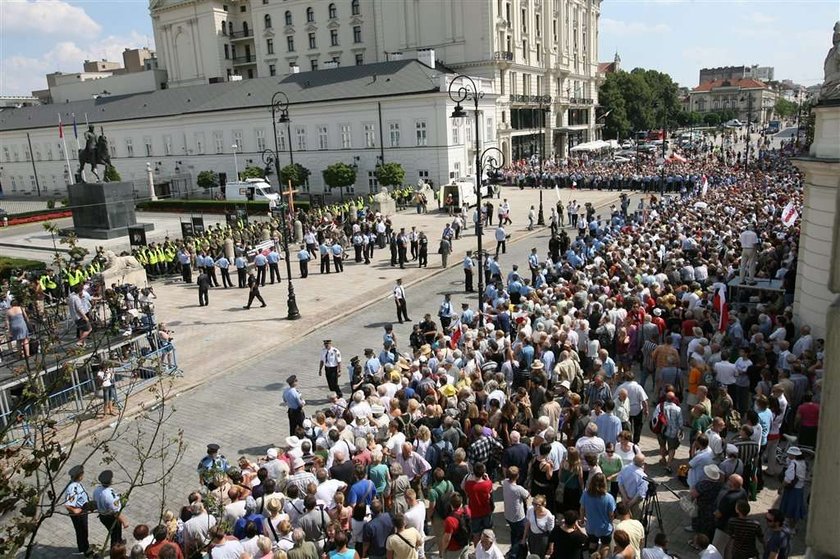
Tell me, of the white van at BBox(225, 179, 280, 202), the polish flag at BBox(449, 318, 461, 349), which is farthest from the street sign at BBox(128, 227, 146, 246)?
the polish flag at BBox(449, 318, 461, 349)

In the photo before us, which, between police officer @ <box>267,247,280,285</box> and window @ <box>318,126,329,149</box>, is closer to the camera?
police officer @ <box>267,247,280,285</box>

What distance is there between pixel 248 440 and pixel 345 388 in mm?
2961

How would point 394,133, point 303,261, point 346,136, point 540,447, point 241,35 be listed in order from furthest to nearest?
point 241,35, point 346,136, point 394,133, point 303,261, point 540,447

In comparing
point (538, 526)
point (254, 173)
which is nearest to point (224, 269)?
point (538, 526)

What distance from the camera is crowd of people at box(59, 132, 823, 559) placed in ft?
24.4

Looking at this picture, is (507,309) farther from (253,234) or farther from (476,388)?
(253,234)

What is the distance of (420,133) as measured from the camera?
165 feet

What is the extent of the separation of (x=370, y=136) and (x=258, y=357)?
37544 millimetres

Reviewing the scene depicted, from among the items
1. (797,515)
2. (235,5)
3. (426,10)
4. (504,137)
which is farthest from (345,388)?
(235,5)

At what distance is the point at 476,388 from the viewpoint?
11016 millimetres

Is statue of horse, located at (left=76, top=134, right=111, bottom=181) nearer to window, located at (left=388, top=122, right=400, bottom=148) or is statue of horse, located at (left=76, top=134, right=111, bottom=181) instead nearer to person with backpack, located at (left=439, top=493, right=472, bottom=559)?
window, located at (left=388, top=122, right=400, bottom=148)

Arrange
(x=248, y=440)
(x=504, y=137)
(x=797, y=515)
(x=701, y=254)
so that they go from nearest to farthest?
(x=797, y=515) → (x=248, y=440) → (x=701, y=254) → (x=504, y=137)

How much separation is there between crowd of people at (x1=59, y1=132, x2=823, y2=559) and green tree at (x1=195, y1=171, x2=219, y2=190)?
45960 mm

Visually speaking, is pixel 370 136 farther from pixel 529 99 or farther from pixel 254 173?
pixel 529 99
